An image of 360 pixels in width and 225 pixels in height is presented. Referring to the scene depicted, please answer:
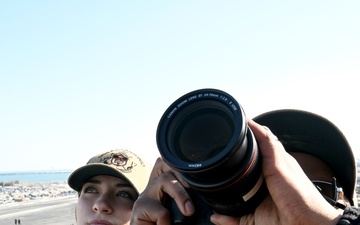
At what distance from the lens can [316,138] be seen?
2316mm

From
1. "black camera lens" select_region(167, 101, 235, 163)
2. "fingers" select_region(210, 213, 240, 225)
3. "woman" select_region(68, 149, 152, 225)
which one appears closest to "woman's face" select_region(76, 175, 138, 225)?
"woman" select_region(68, 149, 152, 225)

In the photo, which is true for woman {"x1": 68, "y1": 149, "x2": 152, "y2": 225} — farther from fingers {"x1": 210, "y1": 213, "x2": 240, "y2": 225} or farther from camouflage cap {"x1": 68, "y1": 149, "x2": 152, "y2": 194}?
fingers {"x1": 210, "y1": 213, "x2": 240, "y2": 225}

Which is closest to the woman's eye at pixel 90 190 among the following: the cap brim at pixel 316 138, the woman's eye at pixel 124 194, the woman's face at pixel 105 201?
the woman's face at pixel 105 201

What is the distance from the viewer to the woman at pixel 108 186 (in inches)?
128

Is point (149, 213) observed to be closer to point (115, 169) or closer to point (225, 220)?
point (225, 220)

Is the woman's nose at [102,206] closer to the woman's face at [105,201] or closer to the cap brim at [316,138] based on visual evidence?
the woman's face at [105,201]

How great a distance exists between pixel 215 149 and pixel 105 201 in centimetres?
182

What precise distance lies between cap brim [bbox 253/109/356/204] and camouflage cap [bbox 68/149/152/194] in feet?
4.59

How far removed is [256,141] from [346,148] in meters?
0.75

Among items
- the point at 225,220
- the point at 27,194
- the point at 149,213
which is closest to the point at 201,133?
the point at 225,220

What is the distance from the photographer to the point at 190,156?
5.48ft

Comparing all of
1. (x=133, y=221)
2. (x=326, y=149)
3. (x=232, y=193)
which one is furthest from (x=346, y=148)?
(x=133, y=221)

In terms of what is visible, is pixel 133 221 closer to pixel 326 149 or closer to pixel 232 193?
pixel 232 193

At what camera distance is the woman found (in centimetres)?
324
